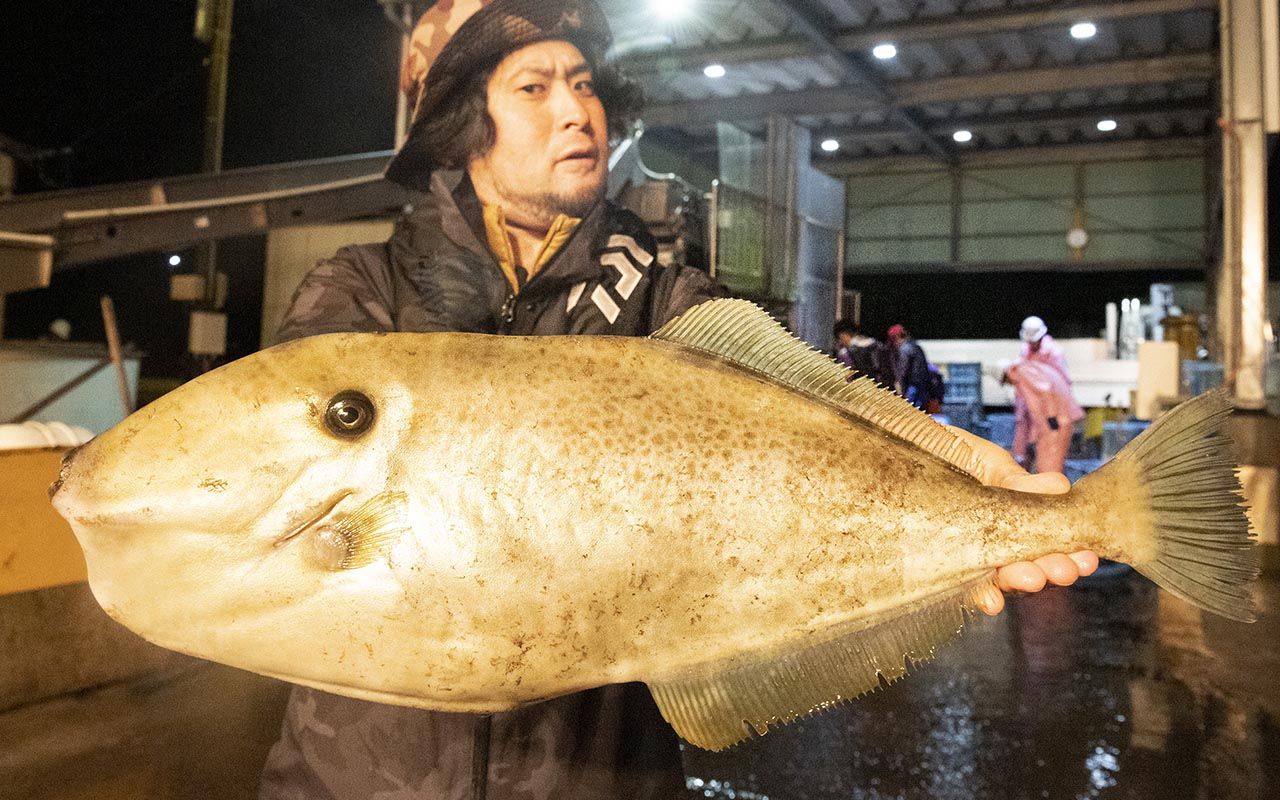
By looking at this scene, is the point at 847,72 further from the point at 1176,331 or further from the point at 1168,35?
the point at 1176,331

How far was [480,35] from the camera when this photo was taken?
5.54 ft

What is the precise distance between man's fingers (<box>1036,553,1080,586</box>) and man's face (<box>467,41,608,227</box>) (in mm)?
974

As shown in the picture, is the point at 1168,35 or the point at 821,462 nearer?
the point at 821,462

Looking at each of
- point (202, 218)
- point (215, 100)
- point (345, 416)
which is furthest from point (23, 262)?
point (215, 100)

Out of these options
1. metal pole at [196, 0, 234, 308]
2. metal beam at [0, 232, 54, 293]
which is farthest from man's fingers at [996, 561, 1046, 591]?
metal pole at [196, 0, 234, 308]

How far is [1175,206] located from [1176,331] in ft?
33.4

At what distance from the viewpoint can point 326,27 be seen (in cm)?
1781

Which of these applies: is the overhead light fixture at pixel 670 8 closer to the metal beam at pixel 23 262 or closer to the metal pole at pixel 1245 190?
the metal pole at pixel 1245 190

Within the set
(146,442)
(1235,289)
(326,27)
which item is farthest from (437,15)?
(326,27)

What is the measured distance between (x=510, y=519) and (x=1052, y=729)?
3.66 meters

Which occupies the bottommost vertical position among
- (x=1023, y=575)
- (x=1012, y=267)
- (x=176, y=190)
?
(x=1023, y=575)

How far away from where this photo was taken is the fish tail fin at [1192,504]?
1.15m

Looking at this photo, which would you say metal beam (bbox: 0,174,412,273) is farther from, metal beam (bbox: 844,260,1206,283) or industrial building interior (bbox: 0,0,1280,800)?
metal beam (bbox: 844,260,1206,283)

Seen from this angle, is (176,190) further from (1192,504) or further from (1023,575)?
(1192,504)
